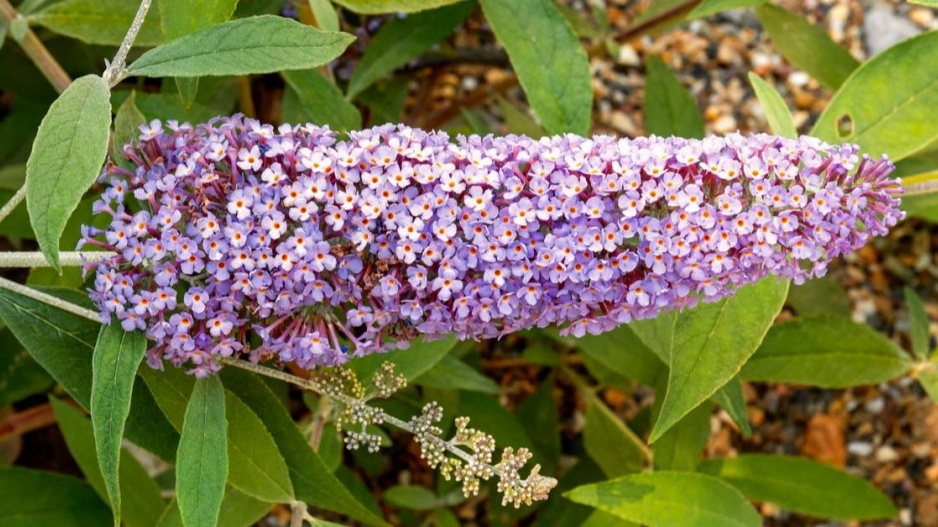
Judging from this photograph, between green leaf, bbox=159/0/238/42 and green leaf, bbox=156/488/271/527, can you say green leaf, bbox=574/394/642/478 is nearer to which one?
green leaf, bbox=156/488/271/527

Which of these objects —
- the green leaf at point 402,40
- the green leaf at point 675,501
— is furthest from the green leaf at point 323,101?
the green leaf at point 675,501

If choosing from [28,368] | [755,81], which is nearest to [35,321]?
[28,368]

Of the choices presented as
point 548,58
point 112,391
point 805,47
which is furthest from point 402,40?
point 112,391

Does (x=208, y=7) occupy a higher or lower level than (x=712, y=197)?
higher

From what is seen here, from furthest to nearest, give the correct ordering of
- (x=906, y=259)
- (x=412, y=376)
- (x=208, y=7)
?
1. (x=906, y=259)
2. (x=412, y=376)
3. (x=208, y=7)

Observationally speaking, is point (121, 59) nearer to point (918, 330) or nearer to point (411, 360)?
point (411, 360)

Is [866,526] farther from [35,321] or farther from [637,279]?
[35,321]

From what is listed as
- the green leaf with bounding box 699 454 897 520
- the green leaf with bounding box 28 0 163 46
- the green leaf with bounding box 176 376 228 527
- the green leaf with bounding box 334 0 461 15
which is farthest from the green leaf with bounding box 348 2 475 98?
the green leaf with bounding box 699 454 897 520
